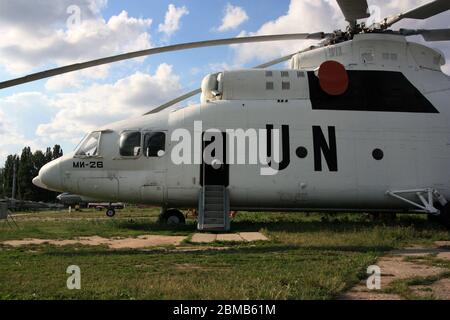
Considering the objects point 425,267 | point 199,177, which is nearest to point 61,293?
point 425,267

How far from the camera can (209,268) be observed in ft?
26.6

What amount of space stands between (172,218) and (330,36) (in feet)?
31.6

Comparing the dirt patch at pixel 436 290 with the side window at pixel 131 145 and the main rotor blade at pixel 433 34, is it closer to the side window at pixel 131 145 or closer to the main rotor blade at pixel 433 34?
the side window at pixel 131 145

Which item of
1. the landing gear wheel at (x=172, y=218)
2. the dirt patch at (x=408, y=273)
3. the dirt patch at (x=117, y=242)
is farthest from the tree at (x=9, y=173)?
the dirt patch at (x=408, y=273)

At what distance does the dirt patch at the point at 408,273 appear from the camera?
5.93 m

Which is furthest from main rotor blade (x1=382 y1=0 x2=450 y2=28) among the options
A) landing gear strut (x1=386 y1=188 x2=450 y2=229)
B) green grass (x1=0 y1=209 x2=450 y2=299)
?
green grass (x1=0 y1=209 x2=450 y2=299)

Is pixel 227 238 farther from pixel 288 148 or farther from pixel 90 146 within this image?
pixel 90 146

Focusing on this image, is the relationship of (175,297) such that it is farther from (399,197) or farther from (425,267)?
(399,197)

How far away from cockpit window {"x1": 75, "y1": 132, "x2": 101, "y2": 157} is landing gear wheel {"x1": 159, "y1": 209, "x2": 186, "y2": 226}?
11.8 feet

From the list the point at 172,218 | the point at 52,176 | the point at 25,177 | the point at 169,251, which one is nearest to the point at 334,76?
the point at 172,218

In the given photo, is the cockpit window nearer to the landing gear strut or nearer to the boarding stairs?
the boarding stairs

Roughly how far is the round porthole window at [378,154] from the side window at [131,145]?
8751 mm

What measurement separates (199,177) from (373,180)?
6.47 metres
